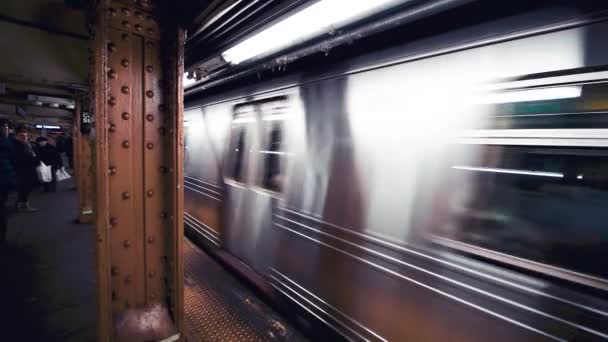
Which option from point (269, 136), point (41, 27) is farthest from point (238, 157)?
point (41, 27)

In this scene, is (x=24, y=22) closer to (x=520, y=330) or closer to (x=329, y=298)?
(x=329, y=298)

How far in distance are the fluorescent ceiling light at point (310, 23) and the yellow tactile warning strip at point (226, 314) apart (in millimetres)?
2913

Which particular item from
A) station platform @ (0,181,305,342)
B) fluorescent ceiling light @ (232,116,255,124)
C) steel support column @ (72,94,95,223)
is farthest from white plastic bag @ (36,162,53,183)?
fluorescent ceiling light @ (232,116,255,124)

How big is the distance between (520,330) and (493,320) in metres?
0.14

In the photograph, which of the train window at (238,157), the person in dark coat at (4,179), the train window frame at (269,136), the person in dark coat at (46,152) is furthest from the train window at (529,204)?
the person in dark coat at (46,152)

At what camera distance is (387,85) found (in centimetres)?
241

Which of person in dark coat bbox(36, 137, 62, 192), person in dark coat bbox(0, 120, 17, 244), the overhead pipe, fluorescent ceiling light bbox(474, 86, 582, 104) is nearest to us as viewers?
fluorescent ceiling light bbox(474, 86, 582, 104)

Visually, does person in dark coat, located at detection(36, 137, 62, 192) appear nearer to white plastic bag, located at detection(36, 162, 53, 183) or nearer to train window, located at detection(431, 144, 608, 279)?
white plastic bag, located at detection(36, 162, 53, 183)

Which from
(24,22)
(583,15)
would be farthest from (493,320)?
(24,22)

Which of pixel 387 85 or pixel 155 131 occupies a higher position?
pixel 387 85

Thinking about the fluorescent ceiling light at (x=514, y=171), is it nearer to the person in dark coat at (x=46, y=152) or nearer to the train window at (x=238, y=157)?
the train window at (x=238, y=157)

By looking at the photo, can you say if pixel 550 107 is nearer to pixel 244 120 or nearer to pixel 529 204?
pixel 529 204

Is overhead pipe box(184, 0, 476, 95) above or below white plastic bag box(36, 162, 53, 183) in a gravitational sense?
above

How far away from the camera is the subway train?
5.02 ft
